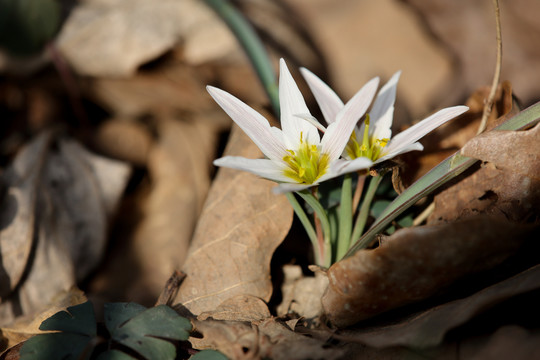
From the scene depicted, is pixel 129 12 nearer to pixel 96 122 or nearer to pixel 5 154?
pixel 96 122

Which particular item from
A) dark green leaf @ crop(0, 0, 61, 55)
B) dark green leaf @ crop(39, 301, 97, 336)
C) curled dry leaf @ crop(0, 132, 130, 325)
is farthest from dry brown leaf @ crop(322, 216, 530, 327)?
dark green leaf @ crop(0, 0, 61, 55)

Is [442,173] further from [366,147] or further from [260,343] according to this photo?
[260,343]

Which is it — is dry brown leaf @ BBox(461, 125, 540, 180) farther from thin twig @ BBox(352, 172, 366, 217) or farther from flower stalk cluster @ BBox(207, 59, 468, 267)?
thin twig @ BBox(352, 172, 366, 217)

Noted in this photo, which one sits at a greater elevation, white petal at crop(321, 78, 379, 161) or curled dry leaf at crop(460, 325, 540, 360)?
white petal at crop(321, 78, 379, 161)

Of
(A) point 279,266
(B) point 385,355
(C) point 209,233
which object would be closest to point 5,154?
(C) point 209,233

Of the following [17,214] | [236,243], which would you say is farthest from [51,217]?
[236,243]

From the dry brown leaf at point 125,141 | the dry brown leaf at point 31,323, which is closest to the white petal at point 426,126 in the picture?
the dry brown leaf at point 31,323

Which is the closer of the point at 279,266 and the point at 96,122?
the point at 279,266
